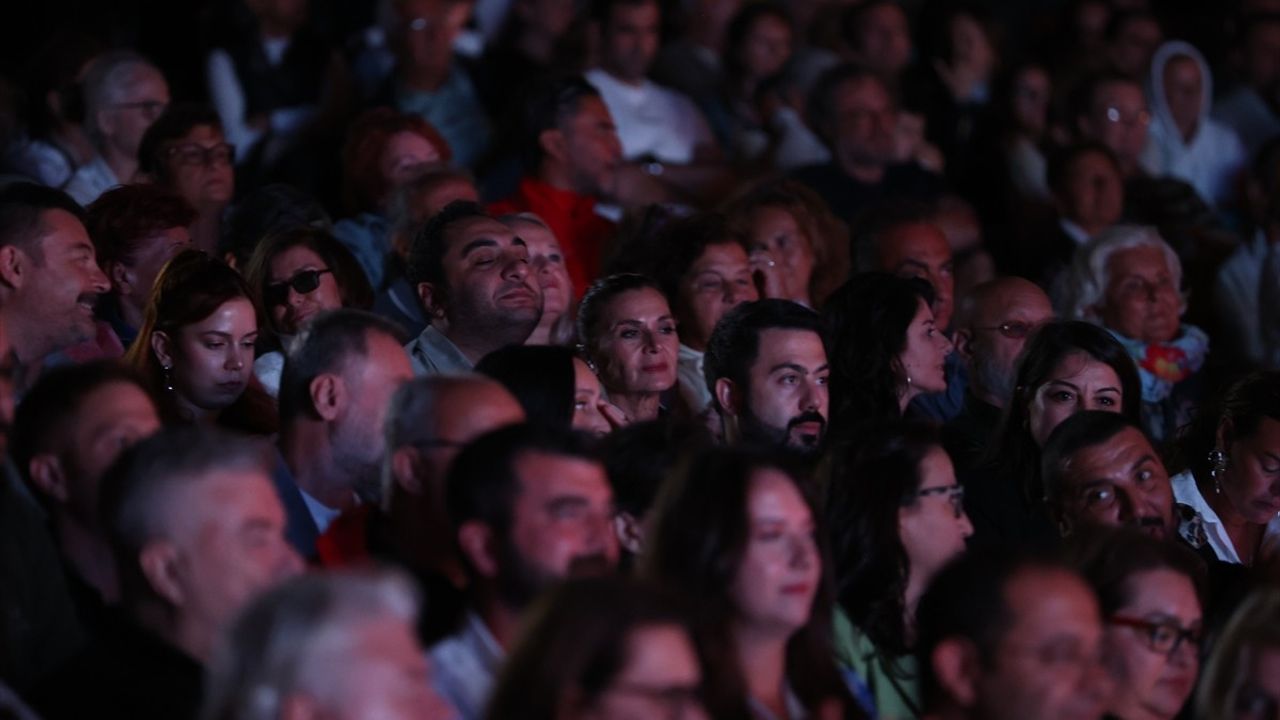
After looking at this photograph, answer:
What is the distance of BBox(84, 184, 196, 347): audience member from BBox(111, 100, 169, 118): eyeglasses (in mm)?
965

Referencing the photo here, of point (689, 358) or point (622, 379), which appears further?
point (689, 358)

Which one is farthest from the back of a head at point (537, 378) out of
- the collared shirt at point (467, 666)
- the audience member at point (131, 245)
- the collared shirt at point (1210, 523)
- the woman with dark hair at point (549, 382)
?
the collared shirt at point (1210, 523)

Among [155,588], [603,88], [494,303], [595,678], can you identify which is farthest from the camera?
[603,88]

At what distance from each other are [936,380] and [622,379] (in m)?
0.87

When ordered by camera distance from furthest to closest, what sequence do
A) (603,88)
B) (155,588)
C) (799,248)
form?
(603,88) → (799,248) → (155,588)

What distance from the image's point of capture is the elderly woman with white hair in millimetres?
6488

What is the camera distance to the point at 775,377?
498 centimetres

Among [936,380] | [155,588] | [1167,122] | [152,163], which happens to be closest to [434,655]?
[155,588]

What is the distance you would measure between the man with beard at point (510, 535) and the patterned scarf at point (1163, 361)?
343 centimetres

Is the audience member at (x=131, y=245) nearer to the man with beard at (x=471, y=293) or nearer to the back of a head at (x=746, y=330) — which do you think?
the man with beard at (x=471, y=293)

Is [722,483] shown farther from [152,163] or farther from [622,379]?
[152,163]

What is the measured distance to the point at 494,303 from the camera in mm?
5227

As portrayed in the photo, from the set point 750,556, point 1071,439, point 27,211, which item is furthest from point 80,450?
point 1071,439

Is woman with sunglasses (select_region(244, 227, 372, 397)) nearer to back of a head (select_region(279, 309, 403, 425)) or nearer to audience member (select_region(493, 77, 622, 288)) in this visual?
back of a head (select_region(279, 309, 403, 425))
